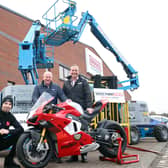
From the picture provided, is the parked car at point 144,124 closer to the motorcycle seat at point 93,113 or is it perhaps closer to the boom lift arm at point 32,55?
the boom lift arm at point 32,55

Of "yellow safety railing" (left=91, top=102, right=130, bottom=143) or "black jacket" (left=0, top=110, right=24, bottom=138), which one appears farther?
"yellow safety railing" (left=91, top=102, right=130, bottom=143)

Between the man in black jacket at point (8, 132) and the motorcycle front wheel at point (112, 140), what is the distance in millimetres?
1745

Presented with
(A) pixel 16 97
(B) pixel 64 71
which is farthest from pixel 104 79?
(B) pixel 64 71

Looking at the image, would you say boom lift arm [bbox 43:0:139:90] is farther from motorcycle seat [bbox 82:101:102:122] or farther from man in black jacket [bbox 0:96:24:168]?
man in black jacket [bbox 0:96:24:168]

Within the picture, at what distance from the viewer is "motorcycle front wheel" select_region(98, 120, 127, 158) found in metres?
5.41

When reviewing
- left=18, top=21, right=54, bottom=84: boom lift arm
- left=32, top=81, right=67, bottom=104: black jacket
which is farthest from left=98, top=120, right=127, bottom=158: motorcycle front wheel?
left=18, top=21, right=54, bottom=84: boom lift arm

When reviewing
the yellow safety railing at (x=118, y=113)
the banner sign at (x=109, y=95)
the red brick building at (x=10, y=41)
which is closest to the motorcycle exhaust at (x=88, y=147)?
the banner sign at (x=109, y=95)

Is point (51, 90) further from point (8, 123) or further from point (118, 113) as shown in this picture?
point (118, 113)

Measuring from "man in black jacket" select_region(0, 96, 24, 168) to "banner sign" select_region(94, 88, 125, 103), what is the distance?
4021 mm

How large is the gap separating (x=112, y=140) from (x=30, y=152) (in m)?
1.84

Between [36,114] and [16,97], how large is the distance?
2902 mm

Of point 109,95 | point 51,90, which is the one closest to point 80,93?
point 51,90

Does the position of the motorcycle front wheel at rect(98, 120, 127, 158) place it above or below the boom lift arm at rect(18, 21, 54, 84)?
below

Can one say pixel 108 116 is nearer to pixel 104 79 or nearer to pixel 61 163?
pixel 104 79
